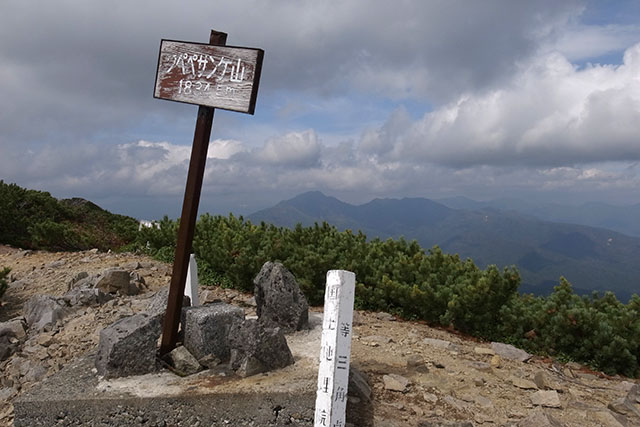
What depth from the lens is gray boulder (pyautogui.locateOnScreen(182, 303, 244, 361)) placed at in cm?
468

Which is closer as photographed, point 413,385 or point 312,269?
point 413,385

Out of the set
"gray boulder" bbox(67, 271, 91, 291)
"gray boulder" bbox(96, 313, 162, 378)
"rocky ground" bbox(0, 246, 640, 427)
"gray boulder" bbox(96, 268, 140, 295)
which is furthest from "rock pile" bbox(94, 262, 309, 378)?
"gray boulder" bbox(67, 271, 91, 291)

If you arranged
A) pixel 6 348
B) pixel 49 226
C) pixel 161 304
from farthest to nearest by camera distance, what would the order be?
pixel 49 226, pixel 6 348, pixel 161 304

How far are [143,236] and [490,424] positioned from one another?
1016 centimetres

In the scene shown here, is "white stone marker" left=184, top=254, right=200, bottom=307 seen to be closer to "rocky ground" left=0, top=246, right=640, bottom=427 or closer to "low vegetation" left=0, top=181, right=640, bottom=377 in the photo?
"rocky ground" left=0, top=246, right=640, bottom=427

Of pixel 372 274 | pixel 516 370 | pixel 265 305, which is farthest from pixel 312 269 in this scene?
pixel 516 370

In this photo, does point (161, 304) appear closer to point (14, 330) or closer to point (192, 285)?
point (192, 285)

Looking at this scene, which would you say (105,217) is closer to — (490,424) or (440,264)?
(440,264)

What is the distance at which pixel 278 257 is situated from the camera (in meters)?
9.42

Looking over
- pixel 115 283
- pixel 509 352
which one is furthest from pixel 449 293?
pixel 115 283

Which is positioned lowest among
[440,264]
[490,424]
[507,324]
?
[490,424]

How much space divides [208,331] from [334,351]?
1.62m

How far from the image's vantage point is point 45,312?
755cm

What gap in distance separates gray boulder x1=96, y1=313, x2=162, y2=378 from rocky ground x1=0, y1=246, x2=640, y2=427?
170cm
